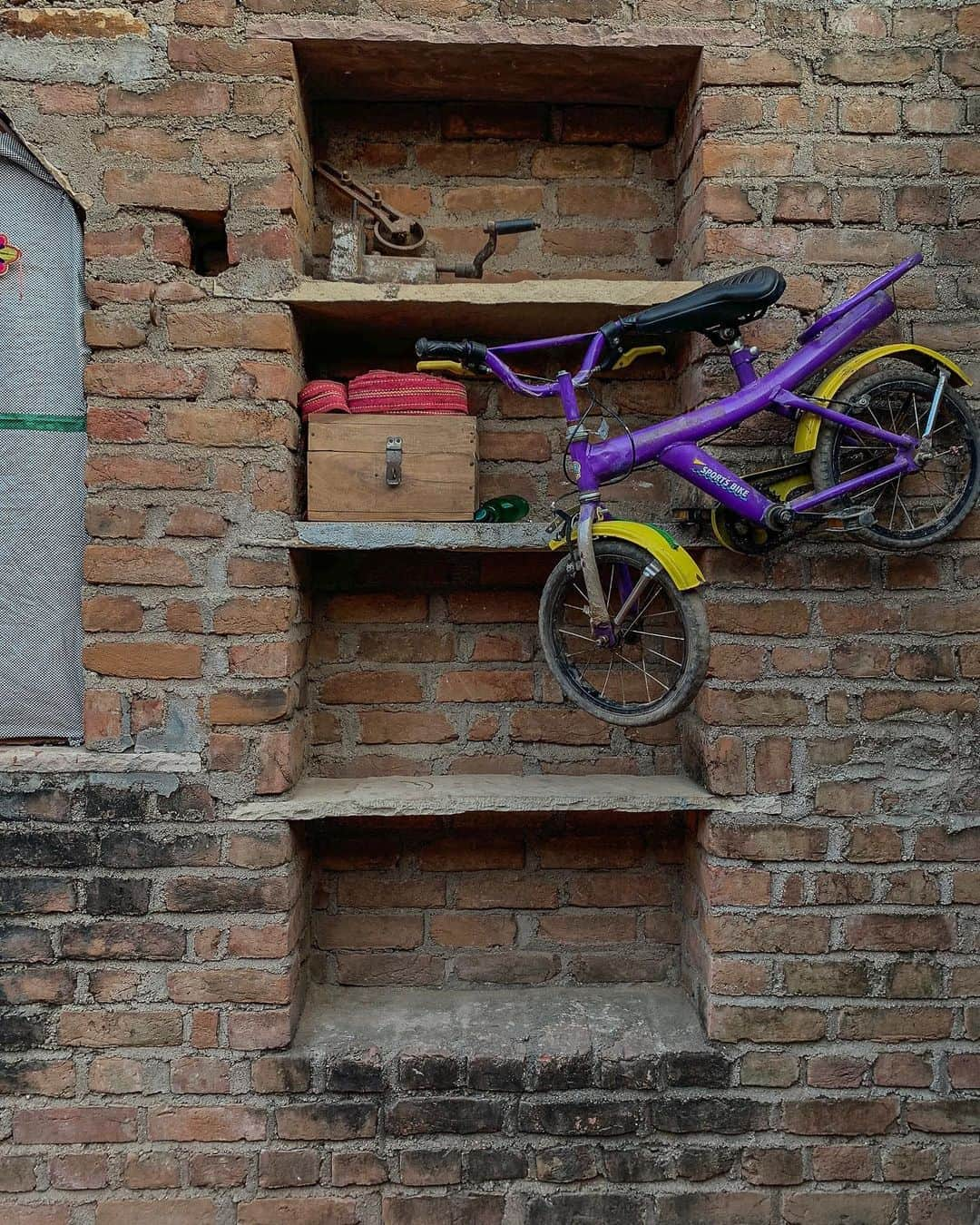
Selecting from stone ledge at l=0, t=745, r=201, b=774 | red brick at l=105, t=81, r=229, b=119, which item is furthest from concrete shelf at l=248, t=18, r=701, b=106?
stone ledge at l=0, t=745, r=201, b=774

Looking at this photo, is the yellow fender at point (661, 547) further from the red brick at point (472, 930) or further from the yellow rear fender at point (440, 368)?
the red brick at point (472, 930)

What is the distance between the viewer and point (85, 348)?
199 cm

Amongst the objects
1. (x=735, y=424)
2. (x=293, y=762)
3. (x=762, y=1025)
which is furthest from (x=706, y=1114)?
(x=735, y=424)

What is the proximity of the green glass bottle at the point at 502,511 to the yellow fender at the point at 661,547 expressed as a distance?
0.33m

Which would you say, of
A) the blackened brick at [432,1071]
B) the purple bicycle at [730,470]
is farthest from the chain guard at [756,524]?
the blackened brick at [432,1071]

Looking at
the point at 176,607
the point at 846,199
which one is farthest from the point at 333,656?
the point at 846,199

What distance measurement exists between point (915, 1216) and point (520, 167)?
2746 mm

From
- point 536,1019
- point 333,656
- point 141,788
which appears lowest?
point 536,1019

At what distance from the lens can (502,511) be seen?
6.78ft

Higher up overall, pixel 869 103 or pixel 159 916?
pixel 869 103

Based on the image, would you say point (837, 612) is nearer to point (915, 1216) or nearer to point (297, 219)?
point (915, 1216)

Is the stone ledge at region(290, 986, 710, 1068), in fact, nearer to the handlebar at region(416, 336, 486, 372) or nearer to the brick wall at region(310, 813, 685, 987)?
the brick wall at region(310, 813, 685, 987)

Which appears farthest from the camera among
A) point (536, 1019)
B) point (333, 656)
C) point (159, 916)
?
point (333, 656)

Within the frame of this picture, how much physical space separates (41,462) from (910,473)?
6.64 ft
